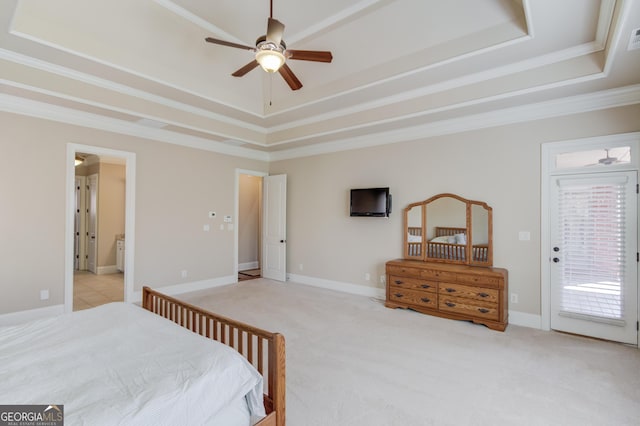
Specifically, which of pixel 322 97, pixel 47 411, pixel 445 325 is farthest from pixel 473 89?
pixel 47 411

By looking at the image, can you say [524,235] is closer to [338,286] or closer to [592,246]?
[592,246]

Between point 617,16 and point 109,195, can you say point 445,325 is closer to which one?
point 617,16

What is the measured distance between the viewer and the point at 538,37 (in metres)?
2.92

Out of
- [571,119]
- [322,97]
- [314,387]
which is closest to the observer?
[314,387]

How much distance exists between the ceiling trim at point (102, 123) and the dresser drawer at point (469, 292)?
446cm

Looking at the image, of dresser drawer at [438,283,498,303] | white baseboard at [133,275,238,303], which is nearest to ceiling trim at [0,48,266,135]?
white baseboard at [133,275,238,303]

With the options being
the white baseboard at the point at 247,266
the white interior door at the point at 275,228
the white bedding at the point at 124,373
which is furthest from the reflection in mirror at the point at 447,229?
the white baseboard at the point at 247,266

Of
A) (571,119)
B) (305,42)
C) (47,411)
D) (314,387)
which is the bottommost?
(314,387)

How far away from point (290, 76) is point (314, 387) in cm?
288

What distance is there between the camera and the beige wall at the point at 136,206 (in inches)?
147

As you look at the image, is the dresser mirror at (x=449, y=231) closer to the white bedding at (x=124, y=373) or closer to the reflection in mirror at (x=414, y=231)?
the reflection in mirror at (x=414, y=231)

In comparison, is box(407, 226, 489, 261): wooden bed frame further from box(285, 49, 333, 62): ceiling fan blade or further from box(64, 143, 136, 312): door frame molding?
box(64, 143, 136, 312): door frame molding

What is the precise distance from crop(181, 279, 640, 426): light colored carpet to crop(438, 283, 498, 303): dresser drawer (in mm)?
356

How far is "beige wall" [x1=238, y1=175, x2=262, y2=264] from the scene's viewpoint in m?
7.98
